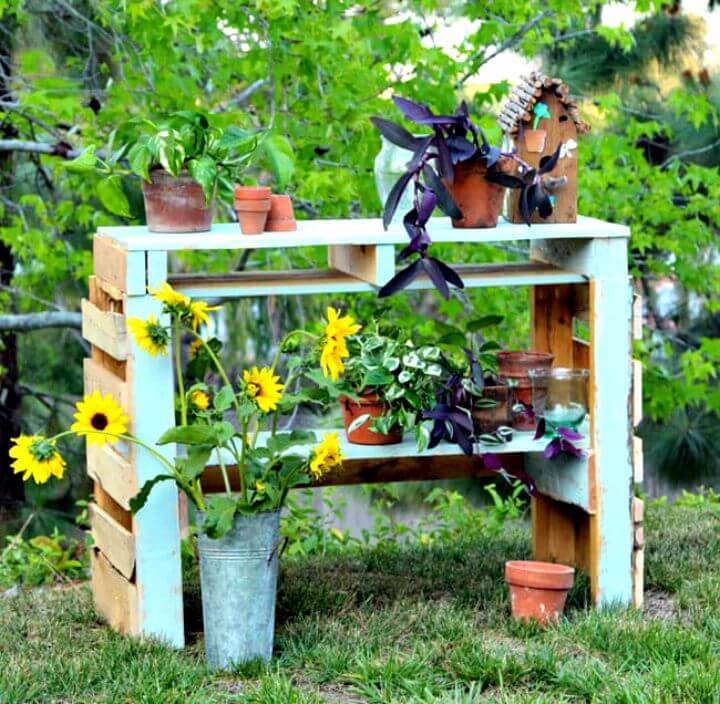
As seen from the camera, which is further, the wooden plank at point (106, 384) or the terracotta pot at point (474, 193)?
the terracotta pot at point (474, 193)

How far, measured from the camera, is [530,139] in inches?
158

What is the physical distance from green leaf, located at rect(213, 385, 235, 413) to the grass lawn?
2.19 ft

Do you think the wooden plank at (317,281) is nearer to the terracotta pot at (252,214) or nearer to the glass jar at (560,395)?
the terracotta pot at (252,214)

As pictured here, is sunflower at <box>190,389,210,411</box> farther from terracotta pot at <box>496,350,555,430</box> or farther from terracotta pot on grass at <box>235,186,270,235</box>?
terracotta pot at <box>496,350,555,430</box>

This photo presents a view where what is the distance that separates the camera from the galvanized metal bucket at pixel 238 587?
3.49m

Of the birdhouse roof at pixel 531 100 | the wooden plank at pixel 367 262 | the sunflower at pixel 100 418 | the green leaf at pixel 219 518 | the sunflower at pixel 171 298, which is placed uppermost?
the birdhouse roof at pixel 531 100

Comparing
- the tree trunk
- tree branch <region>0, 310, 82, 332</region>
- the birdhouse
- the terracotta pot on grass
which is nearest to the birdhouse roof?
the birdhouse

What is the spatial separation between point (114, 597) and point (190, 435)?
710 millimetres

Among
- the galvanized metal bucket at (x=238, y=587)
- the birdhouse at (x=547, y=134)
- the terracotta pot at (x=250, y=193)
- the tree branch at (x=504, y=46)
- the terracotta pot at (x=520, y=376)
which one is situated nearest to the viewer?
the galvanized metal bucket at (x=238, y=587)

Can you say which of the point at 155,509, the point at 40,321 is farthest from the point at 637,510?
the point at 40,321

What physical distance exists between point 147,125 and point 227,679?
1.53 metres

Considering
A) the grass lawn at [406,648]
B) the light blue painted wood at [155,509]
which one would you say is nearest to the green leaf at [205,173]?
the light blue painted wood at [155,509]

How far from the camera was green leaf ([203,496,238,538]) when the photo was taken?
342 cm

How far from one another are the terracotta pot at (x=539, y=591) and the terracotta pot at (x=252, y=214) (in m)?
1.22
